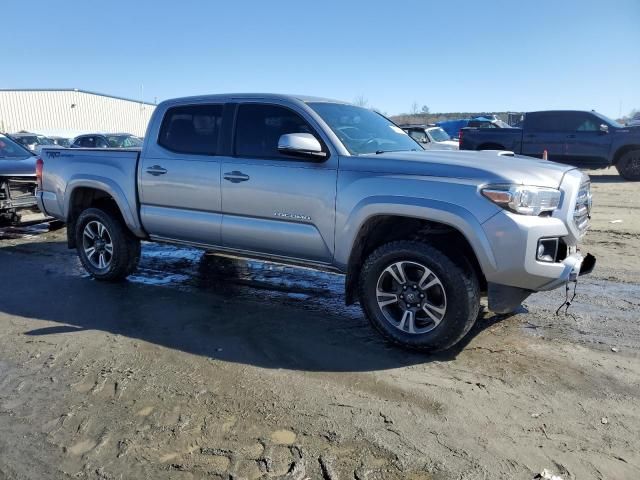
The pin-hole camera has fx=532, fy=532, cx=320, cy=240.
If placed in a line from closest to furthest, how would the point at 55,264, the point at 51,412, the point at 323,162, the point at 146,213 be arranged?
the point at 51,412
the point at 323,162
the point at 146,213
the point at 55,264

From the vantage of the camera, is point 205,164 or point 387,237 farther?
point 205,164

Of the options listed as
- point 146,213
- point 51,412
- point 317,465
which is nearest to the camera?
point 317,465

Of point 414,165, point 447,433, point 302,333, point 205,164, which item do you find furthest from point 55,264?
point 447,433

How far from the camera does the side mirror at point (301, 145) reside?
13.7ft

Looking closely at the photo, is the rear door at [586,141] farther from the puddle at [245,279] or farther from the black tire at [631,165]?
the puddle at [245,279]

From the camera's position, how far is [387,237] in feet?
14.3

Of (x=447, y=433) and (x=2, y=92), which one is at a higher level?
(x=2, y=92)

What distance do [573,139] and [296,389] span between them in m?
14.8

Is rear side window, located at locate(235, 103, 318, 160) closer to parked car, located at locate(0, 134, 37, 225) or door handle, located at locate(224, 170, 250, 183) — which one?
door handle, located at locate(224, 170, 250, 183)

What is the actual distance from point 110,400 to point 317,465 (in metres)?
1.50

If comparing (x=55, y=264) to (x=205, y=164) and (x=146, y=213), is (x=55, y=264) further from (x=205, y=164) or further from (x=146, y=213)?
(x=205, y=164)

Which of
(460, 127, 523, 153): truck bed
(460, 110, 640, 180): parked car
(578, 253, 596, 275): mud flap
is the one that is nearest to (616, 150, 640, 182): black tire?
(460, 110, 640, 180): parked car

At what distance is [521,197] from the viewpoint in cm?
359

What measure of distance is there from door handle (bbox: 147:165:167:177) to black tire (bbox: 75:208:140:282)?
0.87 metres
